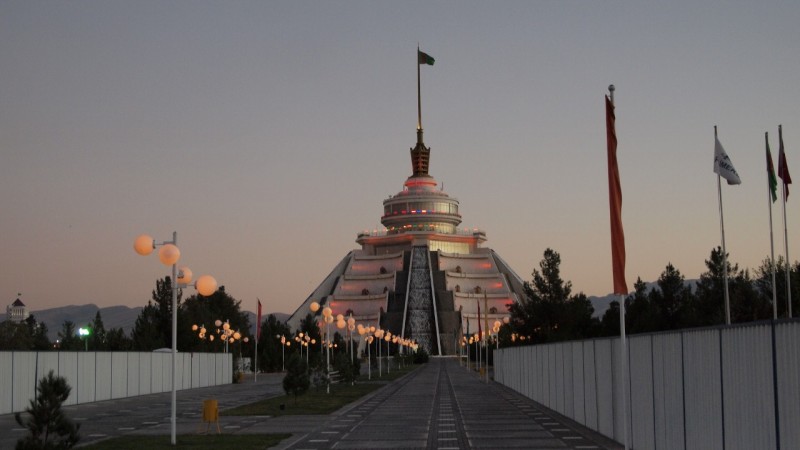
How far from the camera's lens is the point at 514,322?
85625mm

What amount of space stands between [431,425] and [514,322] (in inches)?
2297

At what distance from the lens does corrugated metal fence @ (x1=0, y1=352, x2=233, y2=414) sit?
36750mm

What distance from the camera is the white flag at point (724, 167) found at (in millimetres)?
30812

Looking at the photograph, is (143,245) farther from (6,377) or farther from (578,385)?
(6,377)

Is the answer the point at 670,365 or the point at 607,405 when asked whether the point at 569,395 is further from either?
the point at 670,365

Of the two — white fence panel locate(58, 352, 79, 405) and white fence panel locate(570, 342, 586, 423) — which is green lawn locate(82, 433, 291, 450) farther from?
white fence panel locate(58, 352, 79, 405)

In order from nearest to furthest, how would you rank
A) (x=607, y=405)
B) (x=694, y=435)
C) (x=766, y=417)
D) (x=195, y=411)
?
(x=766, y=417), (x=694, y=435), (x=607, y=405), (x=195, y=411)

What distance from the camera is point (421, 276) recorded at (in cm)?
17225

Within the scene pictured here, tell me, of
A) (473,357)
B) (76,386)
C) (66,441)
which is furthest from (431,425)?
(473,357)

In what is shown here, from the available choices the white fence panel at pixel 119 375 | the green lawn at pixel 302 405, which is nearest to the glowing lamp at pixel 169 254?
the green lawn at pixel 302 405

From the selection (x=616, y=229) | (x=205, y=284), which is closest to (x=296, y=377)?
(x=205, y=284)

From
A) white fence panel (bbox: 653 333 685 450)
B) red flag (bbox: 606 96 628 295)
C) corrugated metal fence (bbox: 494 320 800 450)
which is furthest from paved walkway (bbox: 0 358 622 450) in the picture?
red flag (bbox: 606 96 628 295)

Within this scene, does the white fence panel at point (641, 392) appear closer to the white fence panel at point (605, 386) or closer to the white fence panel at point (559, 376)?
the white fence panel at point (605, 386)

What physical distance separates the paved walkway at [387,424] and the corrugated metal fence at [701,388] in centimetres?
117
